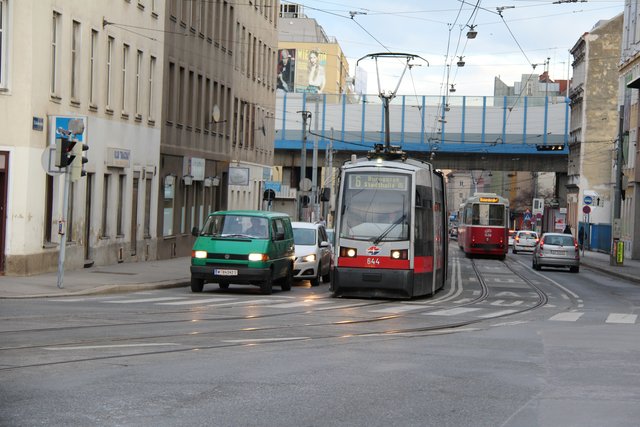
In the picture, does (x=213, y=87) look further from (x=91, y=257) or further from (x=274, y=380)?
(x=274, y=380)

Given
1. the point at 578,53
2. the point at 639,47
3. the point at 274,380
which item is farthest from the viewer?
the point at 578,53

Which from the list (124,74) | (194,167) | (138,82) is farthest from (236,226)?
(194,167)

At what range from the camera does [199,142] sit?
49.5 meters

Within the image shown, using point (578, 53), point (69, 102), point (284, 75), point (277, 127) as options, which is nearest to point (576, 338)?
point (69, 102)

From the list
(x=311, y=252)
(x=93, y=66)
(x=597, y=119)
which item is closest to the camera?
(x=311, y=252)

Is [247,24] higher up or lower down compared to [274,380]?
higher up

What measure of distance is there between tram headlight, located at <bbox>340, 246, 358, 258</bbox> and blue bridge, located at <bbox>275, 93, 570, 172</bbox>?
57.2 metres

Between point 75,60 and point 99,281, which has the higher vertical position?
point 75,60

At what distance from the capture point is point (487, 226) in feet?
209

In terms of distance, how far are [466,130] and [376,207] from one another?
200 feet

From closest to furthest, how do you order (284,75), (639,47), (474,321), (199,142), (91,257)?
(474,321)
(91,257)
(199,142)
(639,47)
(284,75)

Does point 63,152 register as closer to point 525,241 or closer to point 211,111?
point 211,111

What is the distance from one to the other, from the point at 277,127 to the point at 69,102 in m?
61.5

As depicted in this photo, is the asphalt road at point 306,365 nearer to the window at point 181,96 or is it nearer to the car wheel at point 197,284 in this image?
the car wheel at point 197,284
